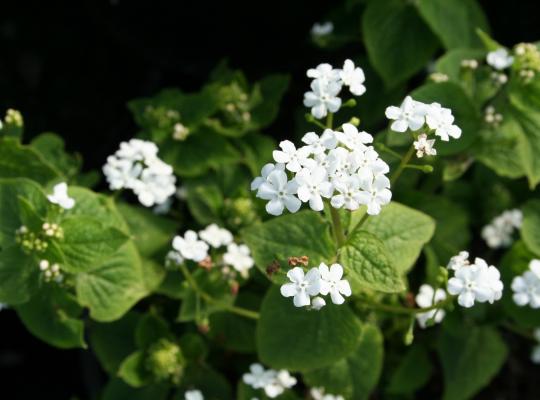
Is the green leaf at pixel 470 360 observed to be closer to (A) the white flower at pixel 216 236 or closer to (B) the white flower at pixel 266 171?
(A) the white flower at pixel 216 236

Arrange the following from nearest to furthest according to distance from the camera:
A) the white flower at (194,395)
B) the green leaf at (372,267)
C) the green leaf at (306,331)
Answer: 1. the green leaf at (372,267)
2. the green leaf at (306,331)
3. the white flower at (194,395)

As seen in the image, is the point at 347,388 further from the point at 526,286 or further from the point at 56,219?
the point at 56,219

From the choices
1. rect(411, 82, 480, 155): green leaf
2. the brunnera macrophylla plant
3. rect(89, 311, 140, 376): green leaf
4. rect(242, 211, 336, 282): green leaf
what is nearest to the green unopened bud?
the brunnera macrophylla plant

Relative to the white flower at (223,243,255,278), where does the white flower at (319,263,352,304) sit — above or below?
above

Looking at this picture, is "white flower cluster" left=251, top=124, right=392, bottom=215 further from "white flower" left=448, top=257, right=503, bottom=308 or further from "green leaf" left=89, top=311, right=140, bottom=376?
"green leaf" left=89, top=311, right=140, bottom=376

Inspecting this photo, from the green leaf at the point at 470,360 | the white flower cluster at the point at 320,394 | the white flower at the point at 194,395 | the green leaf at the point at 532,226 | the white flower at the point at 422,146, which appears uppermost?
the white flower at the point at 422,146

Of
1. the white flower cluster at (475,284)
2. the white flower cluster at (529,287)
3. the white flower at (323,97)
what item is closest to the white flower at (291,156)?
the white flower at (323,97)

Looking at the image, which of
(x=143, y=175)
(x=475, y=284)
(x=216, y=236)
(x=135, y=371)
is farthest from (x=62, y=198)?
(x=475, y=284)
